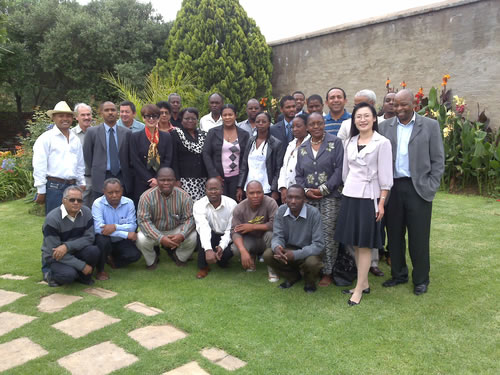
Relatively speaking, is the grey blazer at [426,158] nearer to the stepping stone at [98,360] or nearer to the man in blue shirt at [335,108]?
the man in blue shirt at [335,108]

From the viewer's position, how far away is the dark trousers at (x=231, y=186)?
4973 mm

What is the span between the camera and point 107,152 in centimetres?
493

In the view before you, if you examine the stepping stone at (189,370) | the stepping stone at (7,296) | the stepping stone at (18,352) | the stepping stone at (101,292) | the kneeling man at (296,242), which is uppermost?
the kneeling man at (296,242)

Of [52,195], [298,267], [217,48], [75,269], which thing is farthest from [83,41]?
[298,267]

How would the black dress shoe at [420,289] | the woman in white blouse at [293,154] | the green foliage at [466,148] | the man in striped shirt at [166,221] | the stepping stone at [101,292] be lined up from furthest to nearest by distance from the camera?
the green foliage at [466,148], the man in striped shirt at [166,221], the woman in white blouse at [293,154], the stepping stone at [101,292], the black dress shoe at [420,289]

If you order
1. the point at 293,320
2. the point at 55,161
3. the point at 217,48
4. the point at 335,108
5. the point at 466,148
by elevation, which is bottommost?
the point at 293,320

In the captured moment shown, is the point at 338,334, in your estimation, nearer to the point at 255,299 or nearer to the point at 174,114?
the point at 255,299

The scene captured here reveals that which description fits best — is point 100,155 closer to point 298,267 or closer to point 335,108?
point 298,267

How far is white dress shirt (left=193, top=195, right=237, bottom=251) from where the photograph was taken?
450 centimetres

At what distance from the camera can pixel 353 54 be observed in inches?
423

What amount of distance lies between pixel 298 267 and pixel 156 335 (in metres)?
1.54

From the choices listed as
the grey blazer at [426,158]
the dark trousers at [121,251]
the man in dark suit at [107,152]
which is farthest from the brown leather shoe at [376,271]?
the man in dark suit at [107,152]

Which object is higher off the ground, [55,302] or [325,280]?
[325,280]

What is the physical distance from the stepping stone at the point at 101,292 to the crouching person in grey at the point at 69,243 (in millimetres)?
167
